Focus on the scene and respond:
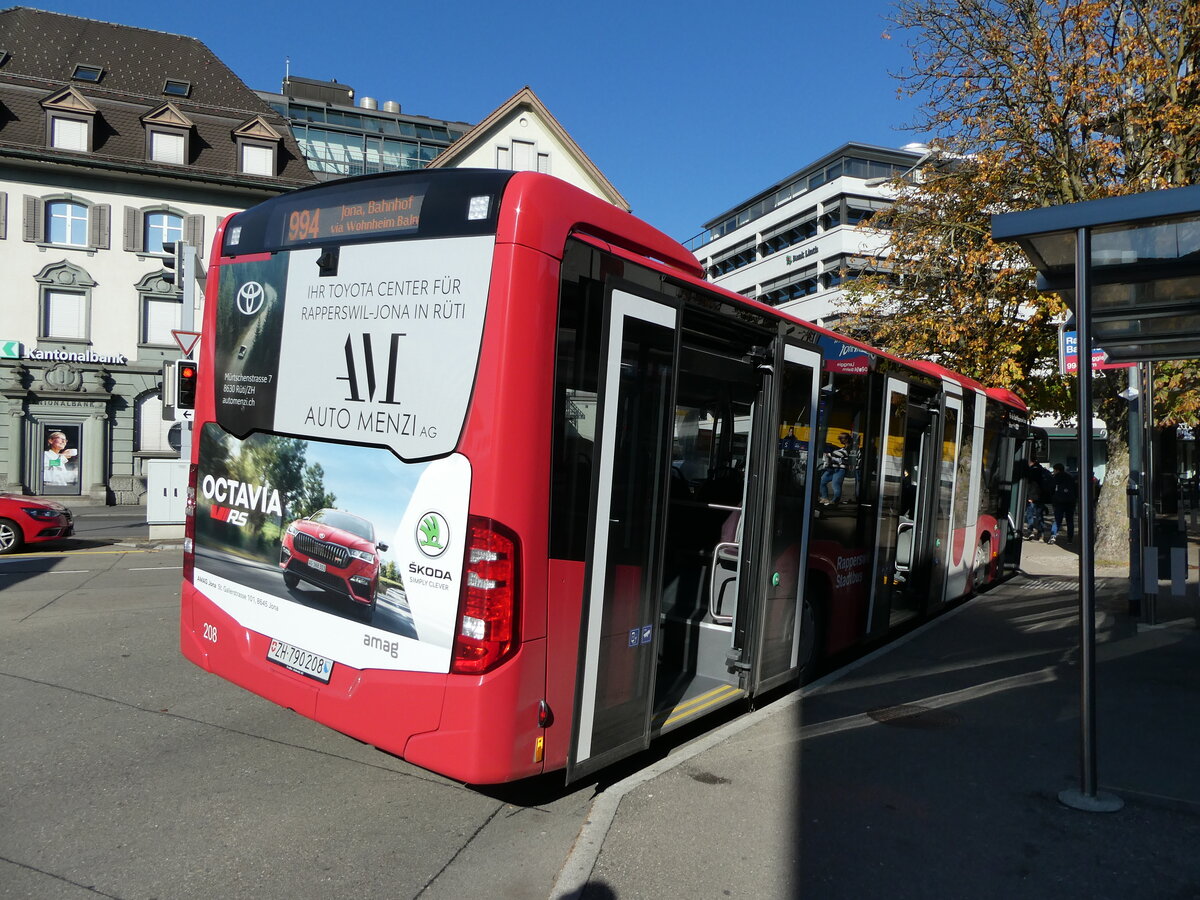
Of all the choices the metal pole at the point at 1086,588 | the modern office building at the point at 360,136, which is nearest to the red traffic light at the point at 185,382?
the metal pole at the point at 1086,588

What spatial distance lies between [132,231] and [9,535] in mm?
21189

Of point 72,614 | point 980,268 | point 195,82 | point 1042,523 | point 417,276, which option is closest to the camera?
point 417,276

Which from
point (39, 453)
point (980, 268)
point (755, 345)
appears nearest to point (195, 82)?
point (39, 453)

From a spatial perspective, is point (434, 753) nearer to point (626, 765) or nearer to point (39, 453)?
point (626, 765)

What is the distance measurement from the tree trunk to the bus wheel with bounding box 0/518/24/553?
17925 mm

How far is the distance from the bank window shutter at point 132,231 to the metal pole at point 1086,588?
33821 mm

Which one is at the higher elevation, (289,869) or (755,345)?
(755,345)

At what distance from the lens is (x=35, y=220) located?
31.1m

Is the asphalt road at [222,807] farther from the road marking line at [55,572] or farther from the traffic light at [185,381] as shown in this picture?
the traffic light at [185,381]

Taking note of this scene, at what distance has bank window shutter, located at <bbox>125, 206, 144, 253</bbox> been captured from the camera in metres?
32.3

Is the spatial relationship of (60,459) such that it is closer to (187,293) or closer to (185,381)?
(187,293)

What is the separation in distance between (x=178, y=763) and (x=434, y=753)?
1916mm

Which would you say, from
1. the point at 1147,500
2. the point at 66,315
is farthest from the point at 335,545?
the point at 66,315

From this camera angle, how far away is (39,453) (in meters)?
31.1
